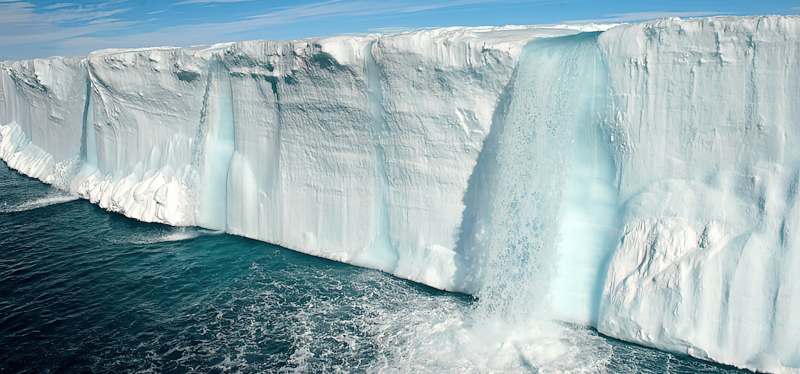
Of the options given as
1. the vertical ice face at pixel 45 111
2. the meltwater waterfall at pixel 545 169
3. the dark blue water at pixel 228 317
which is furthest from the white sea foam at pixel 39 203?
the meltwater waterfall at pixel 545 169

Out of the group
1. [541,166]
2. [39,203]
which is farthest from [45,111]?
[541,166]

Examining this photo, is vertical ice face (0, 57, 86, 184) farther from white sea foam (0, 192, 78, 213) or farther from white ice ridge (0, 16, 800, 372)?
white ice ridge (0, 16, 800, 372)

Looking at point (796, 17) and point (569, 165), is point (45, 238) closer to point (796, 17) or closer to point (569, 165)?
point (569, 165)

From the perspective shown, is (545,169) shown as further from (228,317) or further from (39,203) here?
(39,203)

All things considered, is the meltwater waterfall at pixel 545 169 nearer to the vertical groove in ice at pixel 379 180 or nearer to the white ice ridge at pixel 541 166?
the white ice ridge at pixel 541 166

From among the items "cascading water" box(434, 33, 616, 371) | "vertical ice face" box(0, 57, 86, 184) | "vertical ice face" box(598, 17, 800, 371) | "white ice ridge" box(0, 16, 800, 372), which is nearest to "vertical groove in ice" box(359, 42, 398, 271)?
"white ice ridge" box(0, 16, 800, 372)

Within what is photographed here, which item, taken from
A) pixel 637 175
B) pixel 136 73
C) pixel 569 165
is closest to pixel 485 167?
pixel 569 165

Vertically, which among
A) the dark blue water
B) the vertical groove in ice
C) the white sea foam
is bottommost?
the dark blue water
